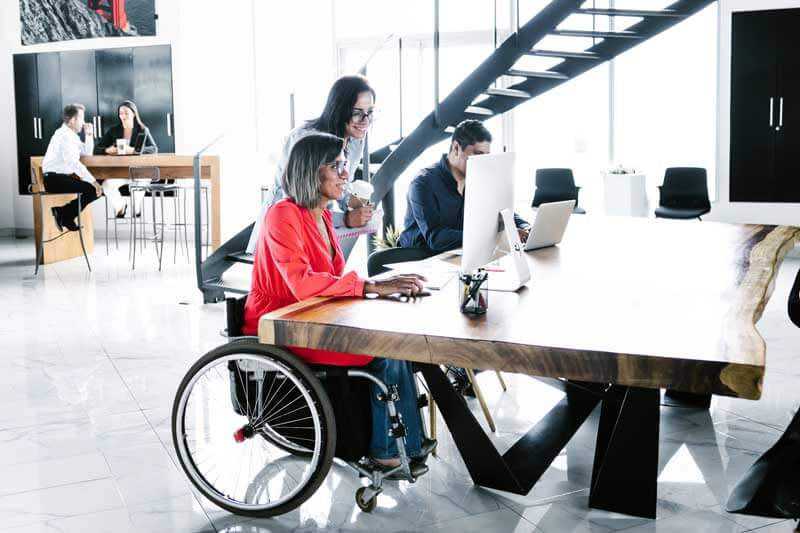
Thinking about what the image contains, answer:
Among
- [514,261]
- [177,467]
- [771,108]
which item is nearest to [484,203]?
[514,261]

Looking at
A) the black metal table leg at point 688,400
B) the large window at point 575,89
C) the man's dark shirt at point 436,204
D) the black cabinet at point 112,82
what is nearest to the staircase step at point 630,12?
the large window at point 575,89

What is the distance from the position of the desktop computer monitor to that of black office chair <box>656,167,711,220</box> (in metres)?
5.85

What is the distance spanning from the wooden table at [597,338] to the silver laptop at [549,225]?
5.5 inches

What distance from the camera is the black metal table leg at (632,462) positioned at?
286 cm

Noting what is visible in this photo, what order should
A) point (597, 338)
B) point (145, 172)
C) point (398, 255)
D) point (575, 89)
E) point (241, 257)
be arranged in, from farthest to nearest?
point (575, 89) → point (145, 172) → point (241, 257) → point (398, 255) → point (597, 338)

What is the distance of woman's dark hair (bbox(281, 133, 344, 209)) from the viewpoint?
309 centimetres

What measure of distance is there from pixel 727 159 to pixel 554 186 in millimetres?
1791

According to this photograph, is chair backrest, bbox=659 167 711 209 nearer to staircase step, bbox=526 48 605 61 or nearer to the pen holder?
staircase step, bbox=526 48 605 61

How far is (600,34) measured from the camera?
22.8 ft

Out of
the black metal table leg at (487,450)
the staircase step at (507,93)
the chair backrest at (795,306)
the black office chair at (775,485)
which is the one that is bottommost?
the black metal table leg at (487,450)

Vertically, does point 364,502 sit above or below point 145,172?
below

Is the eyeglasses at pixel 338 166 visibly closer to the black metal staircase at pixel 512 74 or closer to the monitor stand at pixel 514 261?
the monitor stand at pixel 514 261

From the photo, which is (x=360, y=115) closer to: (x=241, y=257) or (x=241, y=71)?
(x=241, y=257)

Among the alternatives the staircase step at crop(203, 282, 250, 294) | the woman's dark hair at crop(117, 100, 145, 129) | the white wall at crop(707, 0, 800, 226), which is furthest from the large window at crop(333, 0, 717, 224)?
the staircase step at crop(203, 282, 250, 294)
